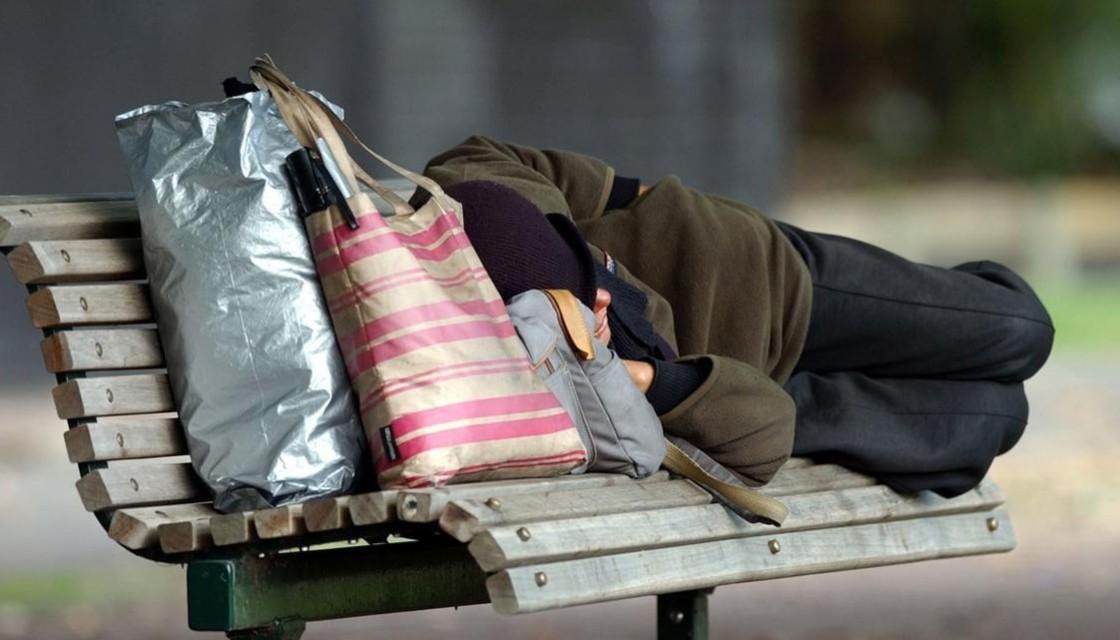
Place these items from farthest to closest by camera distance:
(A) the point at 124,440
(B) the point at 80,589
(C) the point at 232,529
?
(B) the point at 80,589, (A) the point at 124,440, (C) the point at 232,529

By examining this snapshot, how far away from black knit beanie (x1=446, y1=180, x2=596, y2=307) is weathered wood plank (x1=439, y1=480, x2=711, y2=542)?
38 centimetres

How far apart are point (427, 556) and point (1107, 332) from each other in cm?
1312

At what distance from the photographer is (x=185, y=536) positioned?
2.87 m

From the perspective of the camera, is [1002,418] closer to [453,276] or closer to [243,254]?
[453,276]

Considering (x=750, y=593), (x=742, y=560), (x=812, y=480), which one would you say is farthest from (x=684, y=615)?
(x=750, y=593)

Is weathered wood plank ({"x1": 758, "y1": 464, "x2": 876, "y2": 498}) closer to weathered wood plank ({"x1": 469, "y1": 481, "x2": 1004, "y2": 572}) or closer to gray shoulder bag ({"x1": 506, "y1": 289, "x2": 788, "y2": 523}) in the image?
weathered wood plank ({"x1": 469, "y1": 481, "x2": 1004, "y2": 572})

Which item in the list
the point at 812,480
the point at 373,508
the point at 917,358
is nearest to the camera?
the point at 373,508

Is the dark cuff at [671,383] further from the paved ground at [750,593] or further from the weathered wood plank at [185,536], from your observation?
the paved ground at [750,593]

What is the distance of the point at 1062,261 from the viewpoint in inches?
862

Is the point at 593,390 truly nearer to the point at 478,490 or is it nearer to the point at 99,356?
the point at 478,490

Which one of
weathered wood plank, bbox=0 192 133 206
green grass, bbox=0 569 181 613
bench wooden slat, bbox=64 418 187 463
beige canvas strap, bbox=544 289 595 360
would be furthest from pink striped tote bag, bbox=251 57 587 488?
green grass, bbox=0 569 181 613

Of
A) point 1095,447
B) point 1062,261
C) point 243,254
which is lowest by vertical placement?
point 1062,261

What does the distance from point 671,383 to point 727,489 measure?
0.75 feet

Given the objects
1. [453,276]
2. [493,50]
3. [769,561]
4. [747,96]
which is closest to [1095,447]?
[747,96]
